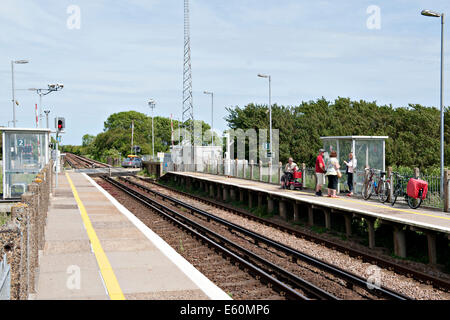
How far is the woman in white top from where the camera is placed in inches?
694

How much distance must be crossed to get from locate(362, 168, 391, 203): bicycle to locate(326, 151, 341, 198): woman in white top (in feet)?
3.52

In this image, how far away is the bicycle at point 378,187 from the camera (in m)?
16.5

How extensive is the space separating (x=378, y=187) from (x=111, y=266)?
11017 millimetres

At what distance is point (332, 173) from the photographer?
693 inches

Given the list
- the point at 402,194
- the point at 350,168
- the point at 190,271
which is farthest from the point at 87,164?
the point at 190,271

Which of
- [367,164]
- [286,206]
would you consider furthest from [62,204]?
[367,164]

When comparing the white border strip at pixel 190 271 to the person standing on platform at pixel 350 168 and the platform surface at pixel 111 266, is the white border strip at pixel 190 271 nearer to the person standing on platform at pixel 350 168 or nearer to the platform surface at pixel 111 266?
the platform surface at pixel 111 266

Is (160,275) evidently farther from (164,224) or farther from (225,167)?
(225,167)

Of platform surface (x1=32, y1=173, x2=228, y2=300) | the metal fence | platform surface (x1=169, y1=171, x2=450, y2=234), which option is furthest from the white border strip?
platform surface (x1=169, y1=171, x2=450, y2=234)

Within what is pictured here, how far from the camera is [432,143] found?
4825cm
